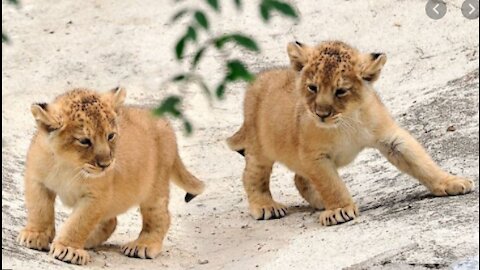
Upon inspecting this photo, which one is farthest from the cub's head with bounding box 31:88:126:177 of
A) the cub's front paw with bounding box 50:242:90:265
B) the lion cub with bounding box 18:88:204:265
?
the cub's front paw with bounding box 50:242:90:265

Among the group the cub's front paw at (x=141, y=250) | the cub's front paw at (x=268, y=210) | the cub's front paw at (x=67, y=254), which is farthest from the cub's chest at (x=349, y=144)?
the cub's front paw at (x=67, y=254)

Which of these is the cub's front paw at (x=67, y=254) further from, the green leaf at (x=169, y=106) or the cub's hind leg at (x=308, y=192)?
the green leaf at (x=169, y=106)

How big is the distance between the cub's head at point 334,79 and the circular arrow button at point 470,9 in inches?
167

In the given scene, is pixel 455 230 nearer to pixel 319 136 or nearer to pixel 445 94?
pixel 319 136

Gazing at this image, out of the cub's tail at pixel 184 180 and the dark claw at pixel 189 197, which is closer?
the cub's tail at pixel 184 180

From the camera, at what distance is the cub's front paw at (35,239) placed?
808 centimetres

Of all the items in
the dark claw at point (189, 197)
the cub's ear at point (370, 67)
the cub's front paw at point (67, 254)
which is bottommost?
the cub's front paw at point (67, 254)

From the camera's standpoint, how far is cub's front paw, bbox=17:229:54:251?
8.08m

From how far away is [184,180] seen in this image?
30.7ft

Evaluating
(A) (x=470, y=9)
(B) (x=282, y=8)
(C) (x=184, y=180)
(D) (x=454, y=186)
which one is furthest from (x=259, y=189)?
(B) (x=282, y=8)

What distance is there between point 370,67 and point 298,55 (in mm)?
521

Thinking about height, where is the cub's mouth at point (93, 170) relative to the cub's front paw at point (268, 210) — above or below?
above

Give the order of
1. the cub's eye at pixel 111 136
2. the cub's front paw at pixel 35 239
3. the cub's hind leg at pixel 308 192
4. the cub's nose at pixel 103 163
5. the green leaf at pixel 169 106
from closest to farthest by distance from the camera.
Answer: the green leaf at pixel 169 106 < the cub's nose at pixel 103 163 < the cub's eye at pixel 111 136 < the cub's front paw at pixel 35 239 < the cub's hind leg at pixel 308 192

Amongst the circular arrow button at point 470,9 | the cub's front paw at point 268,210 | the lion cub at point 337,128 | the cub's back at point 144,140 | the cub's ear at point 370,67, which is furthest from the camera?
the circular arrow button at point 470,9
